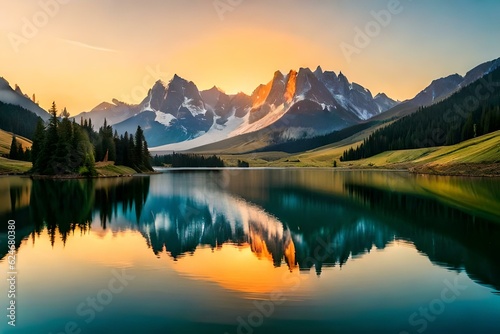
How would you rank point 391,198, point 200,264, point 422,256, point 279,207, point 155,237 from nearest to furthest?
point 200,264 → point 422,256 → point 155,237 → point 279,207 → point 391,198

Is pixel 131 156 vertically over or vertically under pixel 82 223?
over

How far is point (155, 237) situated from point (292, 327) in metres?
25.9

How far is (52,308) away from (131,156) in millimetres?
184568

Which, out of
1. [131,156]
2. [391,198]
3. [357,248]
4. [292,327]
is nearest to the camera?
[292,327]

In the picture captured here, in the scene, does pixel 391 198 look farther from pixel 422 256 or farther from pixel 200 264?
pixel 200 264

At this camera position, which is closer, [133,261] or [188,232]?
[133,261]

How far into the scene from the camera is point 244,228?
47750 millimetres

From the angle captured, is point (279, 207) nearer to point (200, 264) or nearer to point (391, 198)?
point (391, 198)

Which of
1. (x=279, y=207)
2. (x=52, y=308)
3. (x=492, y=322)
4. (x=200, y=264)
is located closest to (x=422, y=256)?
(x=492, y=322)

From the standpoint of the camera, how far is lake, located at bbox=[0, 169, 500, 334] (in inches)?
780

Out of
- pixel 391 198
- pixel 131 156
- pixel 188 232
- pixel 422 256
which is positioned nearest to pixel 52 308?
pixel 188 232

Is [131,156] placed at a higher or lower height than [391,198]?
higher

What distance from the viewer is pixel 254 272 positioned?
28938 millimetres

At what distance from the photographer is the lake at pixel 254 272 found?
19812 millimetres
